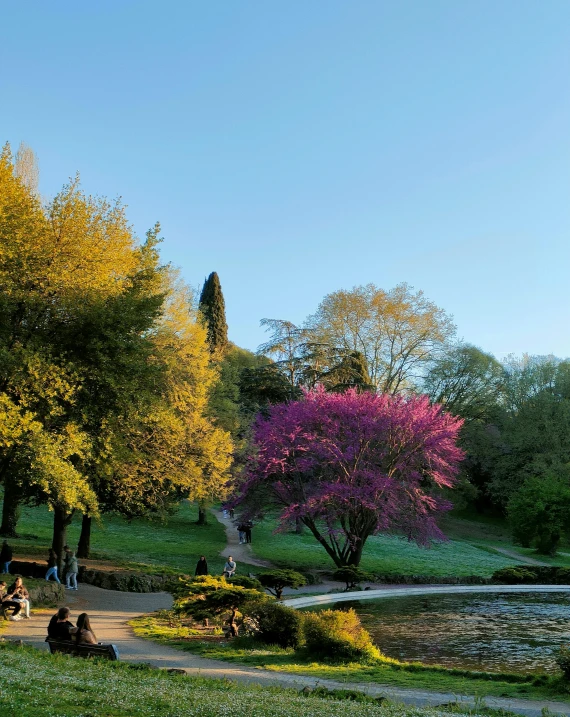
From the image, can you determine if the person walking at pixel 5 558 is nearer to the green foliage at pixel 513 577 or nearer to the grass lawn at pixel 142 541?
the grass lawn at pixel 142 541

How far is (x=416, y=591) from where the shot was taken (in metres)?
27.1

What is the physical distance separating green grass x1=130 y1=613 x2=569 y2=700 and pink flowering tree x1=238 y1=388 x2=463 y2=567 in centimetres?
1571

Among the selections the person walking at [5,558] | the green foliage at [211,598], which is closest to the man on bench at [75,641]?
the green foliage at [211,598]

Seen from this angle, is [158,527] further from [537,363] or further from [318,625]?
[537,363]

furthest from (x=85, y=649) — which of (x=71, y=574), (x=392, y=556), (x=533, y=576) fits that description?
(x=392, y=556)

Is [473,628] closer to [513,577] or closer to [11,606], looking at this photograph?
[11,606]

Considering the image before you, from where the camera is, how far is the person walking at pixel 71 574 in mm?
22828

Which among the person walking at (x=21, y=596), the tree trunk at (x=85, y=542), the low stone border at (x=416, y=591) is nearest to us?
the person walking at (x=21, y=596)

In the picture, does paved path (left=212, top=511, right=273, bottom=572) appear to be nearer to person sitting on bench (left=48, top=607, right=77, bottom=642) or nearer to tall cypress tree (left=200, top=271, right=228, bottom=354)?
person sitting on bench (left=48, top=607, right=77, bottom=642)

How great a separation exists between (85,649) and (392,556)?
3082 cm

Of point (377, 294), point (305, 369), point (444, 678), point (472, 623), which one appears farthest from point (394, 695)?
point (377, 294)

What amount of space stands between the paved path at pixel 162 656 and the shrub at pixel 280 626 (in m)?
2.08

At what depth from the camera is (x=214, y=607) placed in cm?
1677

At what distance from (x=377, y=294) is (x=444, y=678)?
47.5m
